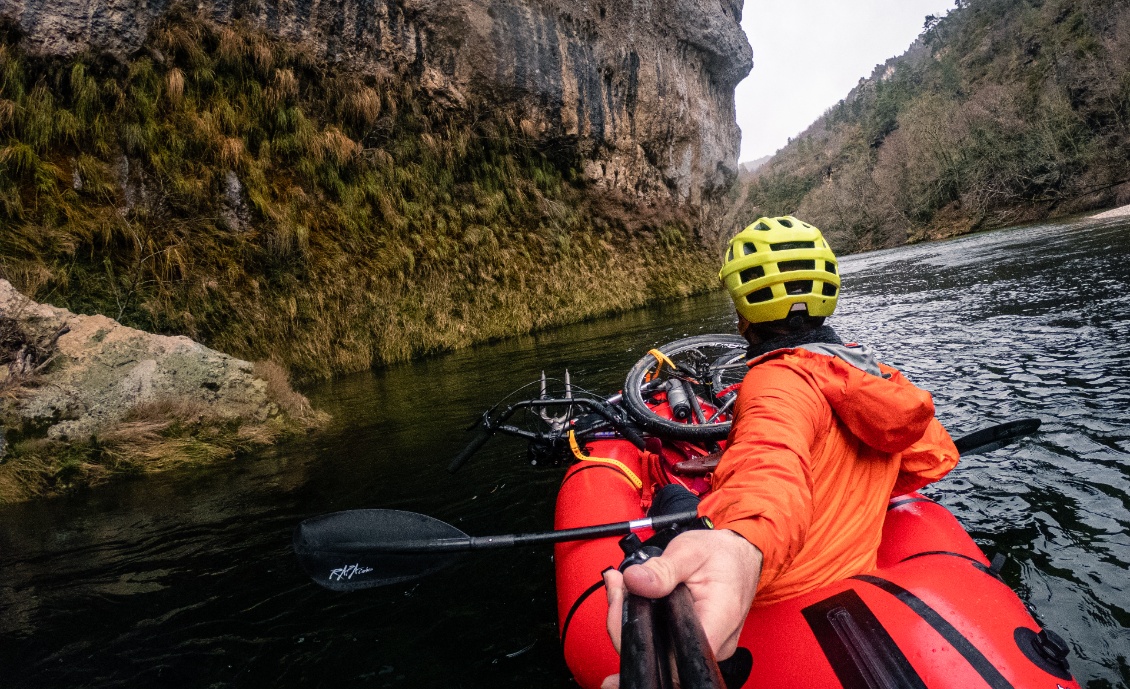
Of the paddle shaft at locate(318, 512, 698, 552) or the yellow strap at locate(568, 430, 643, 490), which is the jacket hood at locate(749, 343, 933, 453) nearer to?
the paddle shaft at locate(318, 512, 698, 552)

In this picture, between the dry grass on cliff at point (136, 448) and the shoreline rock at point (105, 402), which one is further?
the shoreline rock at point (105, 402)

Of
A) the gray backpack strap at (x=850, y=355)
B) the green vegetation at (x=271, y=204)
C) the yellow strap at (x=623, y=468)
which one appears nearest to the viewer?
the gray backpack strap at (x=850, y=355)

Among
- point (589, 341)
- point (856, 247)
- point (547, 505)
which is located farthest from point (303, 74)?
point (856, 247)

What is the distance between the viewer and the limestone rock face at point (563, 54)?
8.42 meters

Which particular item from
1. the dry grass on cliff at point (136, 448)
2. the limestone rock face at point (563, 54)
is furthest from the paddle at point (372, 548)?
the limestone rock face at point (563, 54)

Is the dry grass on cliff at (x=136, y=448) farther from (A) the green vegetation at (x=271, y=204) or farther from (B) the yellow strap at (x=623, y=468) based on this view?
(B) the yellow strap at (x=623, y=468)

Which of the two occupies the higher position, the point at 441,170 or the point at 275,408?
the point at 441,170

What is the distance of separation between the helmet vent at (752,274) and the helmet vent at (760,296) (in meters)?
0.04

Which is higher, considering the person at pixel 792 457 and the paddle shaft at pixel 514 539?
the person at pixel 792 457

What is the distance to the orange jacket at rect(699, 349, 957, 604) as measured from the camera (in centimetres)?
109

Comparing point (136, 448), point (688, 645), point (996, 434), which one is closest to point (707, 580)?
point (688, 645)

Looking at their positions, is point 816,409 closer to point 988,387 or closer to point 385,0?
point 988,387

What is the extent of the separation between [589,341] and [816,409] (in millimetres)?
8861

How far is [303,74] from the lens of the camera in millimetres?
10406
